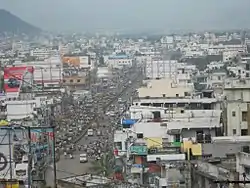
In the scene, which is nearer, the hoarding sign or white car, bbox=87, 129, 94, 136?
the hoarding sign

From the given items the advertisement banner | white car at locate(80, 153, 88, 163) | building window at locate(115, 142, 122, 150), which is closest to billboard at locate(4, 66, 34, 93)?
white car at locate(80, 153, 88, 163)

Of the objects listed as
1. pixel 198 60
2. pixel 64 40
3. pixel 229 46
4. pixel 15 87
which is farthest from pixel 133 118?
pixel 64 40

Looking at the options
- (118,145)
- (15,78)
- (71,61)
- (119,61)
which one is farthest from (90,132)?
(119,61)

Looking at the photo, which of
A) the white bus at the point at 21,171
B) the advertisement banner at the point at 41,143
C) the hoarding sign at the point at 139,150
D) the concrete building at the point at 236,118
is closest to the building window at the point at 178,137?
the concrete building at the point at 236,118

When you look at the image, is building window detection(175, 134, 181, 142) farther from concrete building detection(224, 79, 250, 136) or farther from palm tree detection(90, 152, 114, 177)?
palm tree detection(90, 152, 114, 177)

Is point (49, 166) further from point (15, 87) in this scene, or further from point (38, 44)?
point (38, 44)

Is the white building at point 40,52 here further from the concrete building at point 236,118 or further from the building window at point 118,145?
the concrete building at point 236,118

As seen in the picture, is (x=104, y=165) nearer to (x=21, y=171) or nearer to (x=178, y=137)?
(x=178, y=137)
